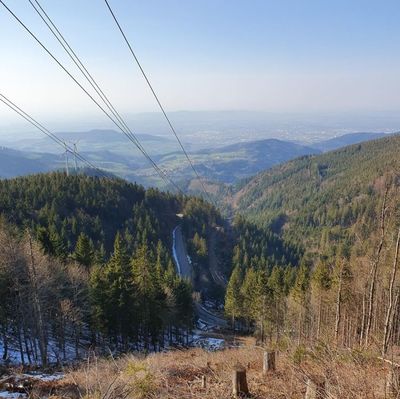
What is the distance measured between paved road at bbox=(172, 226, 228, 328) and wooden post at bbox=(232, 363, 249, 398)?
49723 mm

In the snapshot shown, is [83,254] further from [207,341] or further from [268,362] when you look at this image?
[268,362]

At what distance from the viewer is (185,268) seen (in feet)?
258

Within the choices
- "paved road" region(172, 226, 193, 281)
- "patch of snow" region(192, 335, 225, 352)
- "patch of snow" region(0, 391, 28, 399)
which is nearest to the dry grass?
"patch of snow" region(0, 391, 28, 399)

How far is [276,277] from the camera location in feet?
146

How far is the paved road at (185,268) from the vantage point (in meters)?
57.9

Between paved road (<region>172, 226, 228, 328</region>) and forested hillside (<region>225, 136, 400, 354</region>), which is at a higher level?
forested hillside (<region>225, 136, 400, 354</region>)

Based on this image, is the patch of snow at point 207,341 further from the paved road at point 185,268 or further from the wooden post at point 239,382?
the wooden post at point 239,382

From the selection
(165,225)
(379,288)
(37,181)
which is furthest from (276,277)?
(37,181)

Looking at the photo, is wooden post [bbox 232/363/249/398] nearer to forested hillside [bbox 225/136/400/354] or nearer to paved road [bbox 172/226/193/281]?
forested hillside [bbox 225/136/400/354]

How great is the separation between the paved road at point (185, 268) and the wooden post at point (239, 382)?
49.7 metres

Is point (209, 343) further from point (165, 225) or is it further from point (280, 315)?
point (165, 225)

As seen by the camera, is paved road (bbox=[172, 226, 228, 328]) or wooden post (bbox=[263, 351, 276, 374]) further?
paved road (bbox=[172, 226, 228, 328])

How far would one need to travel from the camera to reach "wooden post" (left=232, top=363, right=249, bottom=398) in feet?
23.5

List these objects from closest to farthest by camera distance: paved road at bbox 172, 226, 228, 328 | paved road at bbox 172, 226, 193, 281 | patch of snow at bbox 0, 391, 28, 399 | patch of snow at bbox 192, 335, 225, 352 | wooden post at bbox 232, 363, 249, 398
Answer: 1. wooden post at bbox 232, 363, 249, 398
2. patch of snow at bbox 0, 391, 28, 399
3. patch of snow at bbox 192, 335, 225, 352
4. paved road at bbox 172, 226, 228, 328
5. paved road at bbox 172, 226, 193, 281
